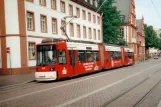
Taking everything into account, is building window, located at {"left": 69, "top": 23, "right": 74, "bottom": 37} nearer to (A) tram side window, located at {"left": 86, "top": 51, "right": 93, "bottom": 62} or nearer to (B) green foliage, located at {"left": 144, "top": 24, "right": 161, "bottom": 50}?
(A) tram side window, located at {"left": 86, "top": 51, "right": 93, "bottom": 62}

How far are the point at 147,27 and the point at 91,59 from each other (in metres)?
86.4

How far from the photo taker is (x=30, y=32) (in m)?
31.2

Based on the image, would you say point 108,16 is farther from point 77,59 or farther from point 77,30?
point 77,59

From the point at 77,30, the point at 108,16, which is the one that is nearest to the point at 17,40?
the point at 77,30

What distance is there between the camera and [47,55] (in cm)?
2055

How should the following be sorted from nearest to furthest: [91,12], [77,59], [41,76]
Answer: [41,76], [77,59], [91,12]

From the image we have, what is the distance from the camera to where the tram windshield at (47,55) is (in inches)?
806

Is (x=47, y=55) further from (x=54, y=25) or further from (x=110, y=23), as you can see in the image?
(x=110, y=23)

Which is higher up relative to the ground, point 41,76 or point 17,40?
point 17,40

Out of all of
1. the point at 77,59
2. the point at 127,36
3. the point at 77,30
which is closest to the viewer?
the point at 77,59

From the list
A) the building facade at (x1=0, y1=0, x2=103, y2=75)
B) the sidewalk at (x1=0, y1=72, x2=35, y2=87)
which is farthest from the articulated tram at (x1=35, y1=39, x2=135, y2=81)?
the building facade at (x1=0, y1=0, x2=103, y2=75)

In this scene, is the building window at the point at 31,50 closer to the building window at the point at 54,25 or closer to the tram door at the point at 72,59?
the building window at the point at 54,25

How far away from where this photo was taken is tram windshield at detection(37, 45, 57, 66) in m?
20.5

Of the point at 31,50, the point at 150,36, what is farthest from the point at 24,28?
the point at 150,36
